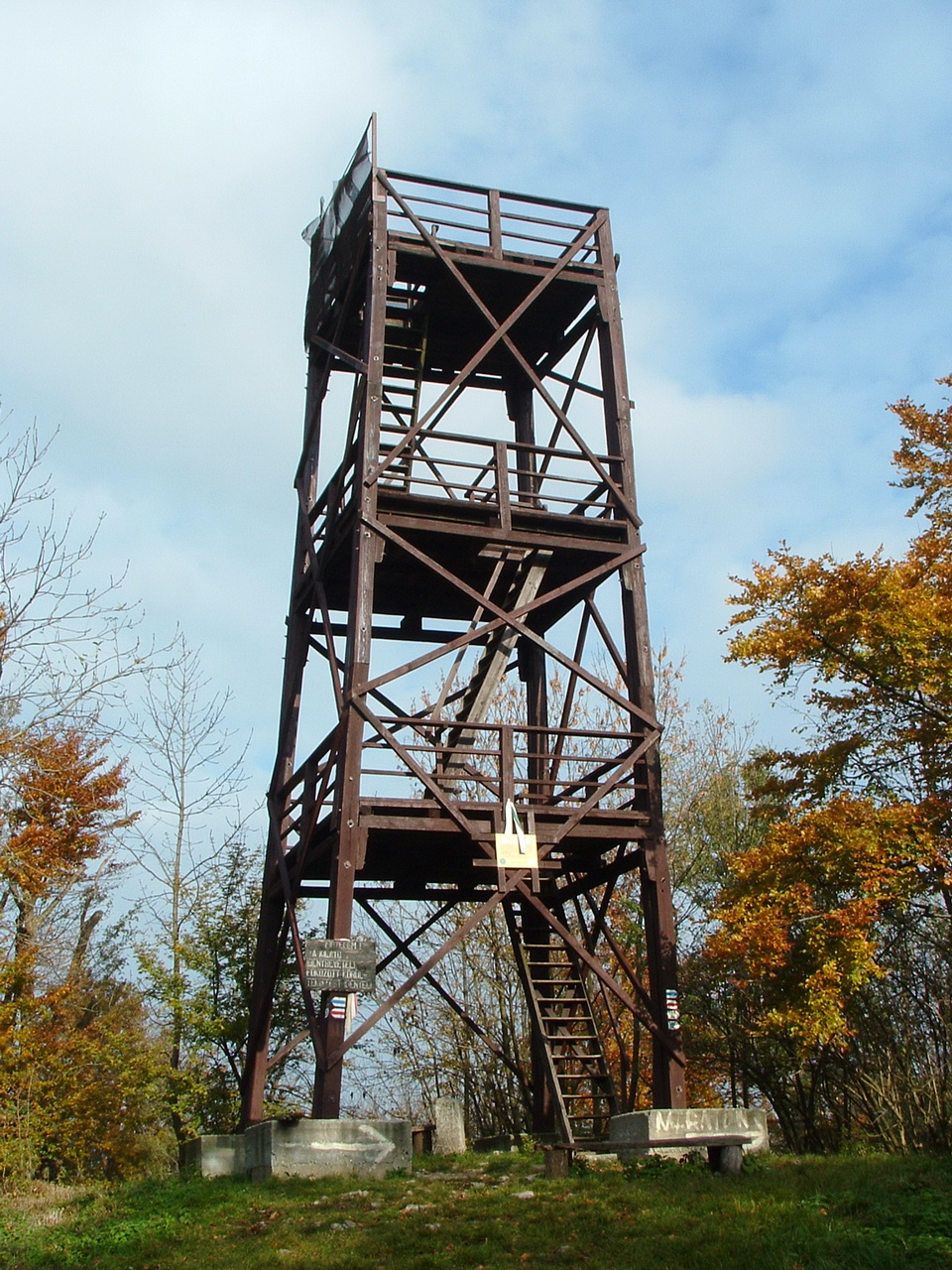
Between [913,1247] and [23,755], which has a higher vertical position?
[23,755]

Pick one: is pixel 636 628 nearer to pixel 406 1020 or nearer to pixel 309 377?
pixel 309 377

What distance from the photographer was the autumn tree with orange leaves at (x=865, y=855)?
14.7 metres

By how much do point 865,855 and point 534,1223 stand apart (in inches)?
283

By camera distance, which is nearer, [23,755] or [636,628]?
[23,755]

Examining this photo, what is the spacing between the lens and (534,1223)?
364 inches

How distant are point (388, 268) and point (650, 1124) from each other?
11244 mm

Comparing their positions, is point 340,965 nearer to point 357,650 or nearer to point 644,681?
point 357,650

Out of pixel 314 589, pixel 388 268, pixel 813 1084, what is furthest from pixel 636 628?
pixel 813 1084

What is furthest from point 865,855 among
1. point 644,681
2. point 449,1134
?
point 449,1134

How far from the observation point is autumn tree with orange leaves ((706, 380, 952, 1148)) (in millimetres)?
14656

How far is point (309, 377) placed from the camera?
755 inches

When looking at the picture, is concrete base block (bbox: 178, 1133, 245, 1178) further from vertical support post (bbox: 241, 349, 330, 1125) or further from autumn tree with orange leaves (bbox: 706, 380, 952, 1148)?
autumn tree with orange leaves (bbox: 706, 380, 952, 1148)

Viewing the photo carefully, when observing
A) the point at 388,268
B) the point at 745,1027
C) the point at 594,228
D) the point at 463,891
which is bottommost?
the point at 745,1027

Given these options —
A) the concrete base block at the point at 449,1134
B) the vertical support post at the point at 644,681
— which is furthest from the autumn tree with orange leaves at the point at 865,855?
the concrete base block at the point at 449,1134
